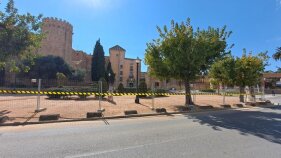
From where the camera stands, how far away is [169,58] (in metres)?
18.1

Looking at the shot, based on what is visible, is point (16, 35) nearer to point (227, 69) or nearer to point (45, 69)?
point (227, 69)

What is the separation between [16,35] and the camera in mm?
12898

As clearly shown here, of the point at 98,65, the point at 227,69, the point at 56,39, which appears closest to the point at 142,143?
the point at 227,69

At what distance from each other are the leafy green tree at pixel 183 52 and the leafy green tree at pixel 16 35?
848cm

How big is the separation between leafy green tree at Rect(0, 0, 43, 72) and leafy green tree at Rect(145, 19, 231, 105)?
8480mm

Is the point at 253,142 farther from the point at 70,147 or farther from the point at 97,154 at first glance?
the point at 70,147

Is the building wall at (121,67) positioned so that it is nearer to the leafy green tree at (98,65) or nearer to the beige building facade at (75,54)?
the beige building facade at (75,54)

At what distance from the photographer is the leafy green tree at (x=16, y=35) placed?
42.1 feet

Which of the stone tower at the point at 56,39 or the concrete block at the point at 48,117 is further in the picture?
the stone tower at the point at 56,39

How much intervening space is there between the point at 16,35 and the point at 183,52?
10.5 metres

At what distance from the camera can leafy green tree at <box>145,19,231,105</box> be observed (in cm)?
→ 1778

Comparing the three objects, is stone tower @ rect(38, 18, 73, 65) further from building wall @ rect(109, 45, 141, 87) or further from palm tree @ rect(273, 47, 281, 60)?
palm tree @ rect(273, 47, 281, 60)

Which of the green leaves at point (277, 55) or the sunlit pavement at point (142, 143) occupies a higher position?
the green leaves at point (277, 55)

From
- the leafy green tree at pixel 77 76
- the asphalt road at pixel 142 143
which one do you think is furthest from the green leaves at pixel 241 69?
the leafy green tree at pixel 77 76
